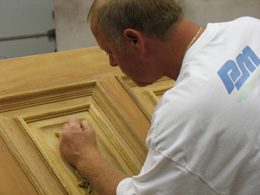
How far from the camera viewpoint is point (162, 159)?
126 cm

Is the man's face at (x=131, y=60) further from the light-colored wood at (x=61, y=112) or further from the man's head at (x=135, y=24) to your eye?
the light-colored wood at (x=61, y=112)

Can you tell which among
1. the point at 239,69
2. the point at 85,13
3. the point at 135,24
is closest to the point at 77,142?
the point at 135,24

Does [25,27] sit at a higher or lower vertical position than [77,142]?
higher

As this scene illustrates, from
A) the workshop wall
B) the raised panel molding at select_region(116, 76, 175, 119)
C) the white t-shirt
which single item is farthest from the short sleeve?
the workshop wall

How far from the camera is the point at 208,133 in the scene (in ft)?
4.05

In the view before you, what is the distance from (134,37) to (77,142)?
407 millimetres

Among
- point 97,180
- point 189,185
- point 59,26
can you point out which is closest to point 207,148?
point 189,185

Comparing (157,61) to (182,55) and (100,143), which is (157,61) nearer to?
(182,55)

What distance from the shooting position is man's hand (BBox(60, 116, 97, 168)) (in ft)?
5.25

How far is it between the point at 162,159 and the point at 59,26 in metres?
2.06

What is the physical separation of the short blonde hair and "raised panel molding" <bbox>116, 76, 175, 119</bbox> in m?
0.44

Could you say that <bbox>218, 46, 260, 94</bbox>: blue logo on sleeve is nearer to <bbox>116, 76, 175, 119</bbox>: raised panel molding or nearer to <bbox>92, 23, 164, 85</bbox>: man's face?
<bbox>92, 23, 164, 85</bbox>: man's face

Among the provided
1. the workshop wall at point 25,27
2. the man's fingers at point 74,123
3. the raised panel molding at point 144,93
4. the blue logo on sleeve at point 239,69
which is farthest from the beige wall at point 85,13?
the blue logo on sleeve at point 239,69

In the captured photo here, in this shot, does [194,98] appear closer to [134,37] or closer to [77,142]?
[134,37]
